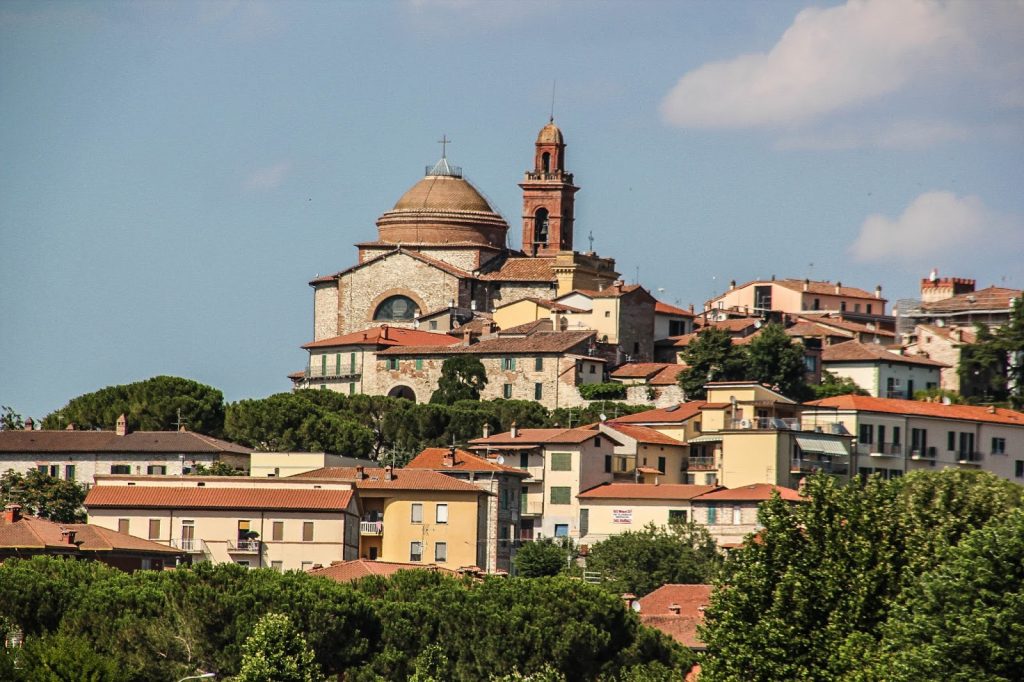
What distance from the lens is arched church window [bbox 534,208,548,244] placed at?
134 m

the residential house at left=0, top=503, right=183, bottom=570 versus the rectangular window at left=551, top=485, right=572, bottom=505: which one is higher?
the rectangular window at left=551, top=485, right=572, bottom=505

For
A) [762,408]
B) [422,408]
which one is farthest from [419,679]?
[422,408]

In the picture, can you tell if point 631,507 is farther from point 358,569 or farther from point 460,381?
point 460,381

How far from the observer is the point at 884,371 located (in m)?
109

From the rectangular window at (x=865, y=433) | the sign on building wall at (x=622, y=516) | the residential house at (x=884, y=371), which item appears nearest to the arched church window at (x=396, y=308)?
the residential house at (x=884, y=371)

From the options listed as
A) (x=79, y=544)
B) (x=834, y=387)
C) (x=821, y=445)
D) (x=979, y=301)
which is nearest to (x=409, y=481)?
(x=79, y=544)

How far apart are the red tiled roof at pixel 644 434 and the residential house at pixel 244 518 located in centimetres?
1477

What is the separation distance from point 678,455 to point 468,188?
127ft

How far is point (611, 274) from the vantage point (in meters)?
127

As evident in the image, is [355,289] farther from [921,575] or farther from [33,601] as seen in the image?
[921,575]

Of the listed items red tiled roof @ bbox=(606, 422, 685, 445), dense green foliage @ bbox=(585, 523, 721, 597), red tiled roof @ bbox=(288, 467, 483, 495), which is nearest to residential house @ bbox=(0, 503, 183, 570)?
red tiled roof @ bbox=(288, 467, 483, 495)

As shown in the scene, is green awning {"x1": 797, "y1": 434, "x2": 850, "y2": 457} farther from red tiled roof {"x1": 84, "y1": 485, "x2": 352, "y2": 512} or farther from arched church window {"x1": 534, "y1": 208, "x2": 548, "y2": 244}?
arched church window {"x1": 534, "y1": 208, "x2": 548, "y2": 244}

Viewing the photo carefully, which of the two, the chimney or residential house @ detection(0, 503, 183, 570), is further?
the chimney

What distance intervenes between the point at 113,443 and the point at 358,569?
2349cm
